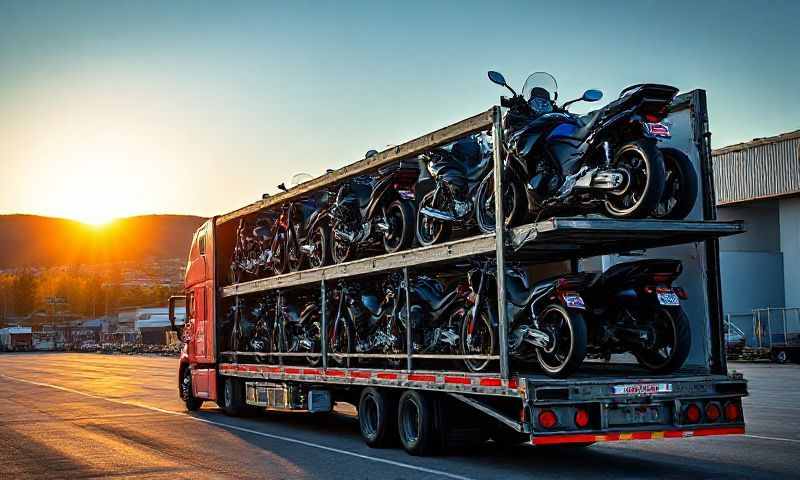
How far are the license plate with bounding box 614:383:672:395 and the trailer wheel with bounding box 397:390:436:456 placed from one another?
2580 mm

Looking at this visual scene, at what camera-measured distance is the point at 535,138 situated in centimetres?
1025

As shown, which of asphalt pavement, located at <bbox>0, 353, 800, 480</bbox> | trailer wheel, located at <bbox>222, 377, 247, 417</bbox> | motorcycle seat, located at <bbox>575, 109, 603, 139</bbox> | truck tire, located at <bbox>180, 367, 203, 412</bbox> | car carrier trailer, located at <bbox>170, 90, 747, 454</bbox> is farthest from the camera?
truck tire, located at <bbox>180, 367, 203, 412</bbox>

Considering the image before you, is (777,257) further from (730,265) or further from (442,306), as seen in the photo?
(442,306)

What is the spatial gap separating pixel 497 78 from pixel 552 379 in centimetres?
331

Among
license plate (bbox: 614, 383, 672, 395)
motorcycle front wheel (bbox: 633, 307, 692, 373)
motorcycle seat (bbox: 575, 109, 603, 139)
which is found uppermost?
motorcycle seat (bbox: 575, 109, 603, 139)

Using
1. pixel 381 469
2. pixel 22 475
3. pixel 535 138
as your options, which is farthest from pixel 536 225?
pixel 22 475

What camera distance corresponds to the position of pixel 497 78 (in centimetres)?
1089

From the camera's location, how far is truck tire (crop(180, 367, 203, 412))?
1977 centimetres

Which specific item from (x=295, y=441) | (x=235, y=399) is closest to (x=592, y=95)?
(x=295, y=441)

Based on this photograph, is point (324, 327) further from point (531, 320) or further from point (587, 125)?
point (587, 125)

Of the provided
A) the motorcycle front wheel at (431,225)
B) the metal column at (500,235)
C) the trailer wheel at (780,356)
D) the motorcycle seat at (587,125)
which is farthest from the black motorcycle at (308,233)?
the trailer wheel at (780,356)

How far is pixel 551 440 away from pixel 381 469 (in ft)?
7.07

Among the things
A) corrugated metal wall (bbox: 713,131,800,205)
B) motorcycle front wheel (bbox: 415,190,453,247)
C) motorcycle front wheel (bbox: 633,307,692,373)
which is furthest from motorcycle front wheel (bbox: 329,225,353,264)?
corrugated metal wall (bbox: 713,131,800,205)

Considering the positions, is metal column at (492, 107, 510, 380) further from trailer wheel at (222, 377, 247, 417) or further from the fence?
the fence
